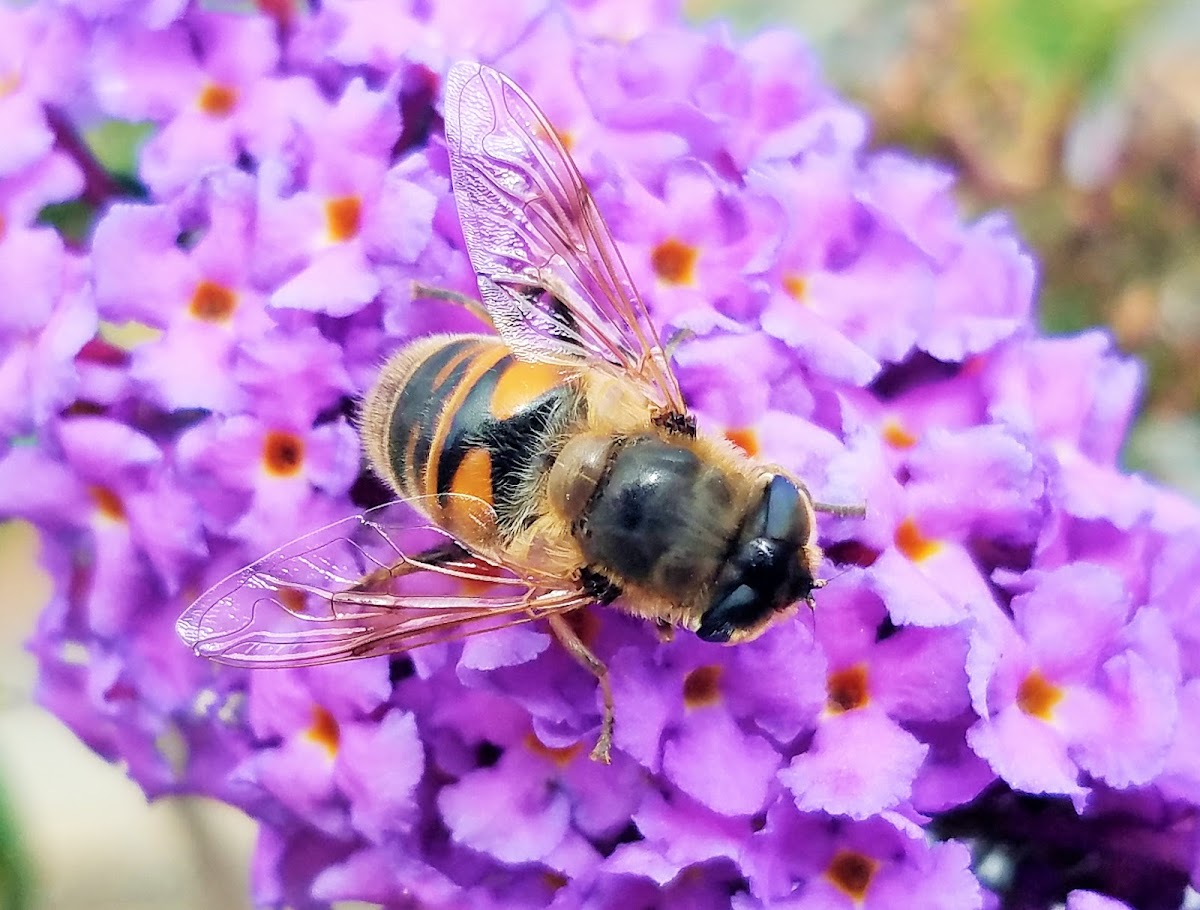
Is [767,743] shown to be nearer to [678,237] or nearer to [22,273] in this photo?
[678,237]

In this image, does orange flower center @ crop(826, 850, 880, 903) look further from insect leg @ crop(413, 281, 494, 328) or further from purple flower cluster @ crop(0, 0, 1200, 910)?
insect leg @ crop(413, 281, 494, 328)

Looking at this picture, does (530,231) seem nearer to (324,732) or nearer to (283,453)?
(283,453)

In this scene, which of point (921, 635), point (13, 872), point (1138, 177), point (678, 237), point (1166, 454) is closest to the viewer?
point (921, 635)

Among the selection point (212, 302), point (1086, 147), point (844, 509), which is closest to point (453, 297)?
point (212, 302)

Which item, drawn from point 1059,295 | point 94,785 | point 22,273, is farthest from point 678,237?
point 94,785

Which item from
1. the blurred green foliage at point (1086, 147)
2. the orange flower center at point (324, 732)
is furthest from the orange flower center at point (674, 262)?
the blurred green foliage at point (1086, 147)

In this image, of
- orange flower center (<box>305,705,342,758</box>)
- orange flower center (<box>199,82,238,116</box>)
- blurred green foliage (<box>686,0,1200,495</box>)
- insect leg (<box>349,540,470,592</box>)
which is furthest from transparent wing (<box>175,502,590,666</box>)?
blurred green foliage (<box>686,0,1200,495</box>)

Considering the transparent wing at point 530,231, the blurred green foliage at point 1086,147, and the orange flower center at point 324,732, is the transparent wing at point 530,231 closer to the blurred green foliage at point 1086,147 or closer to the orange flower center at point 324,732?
the orange flower center at point 324,732
